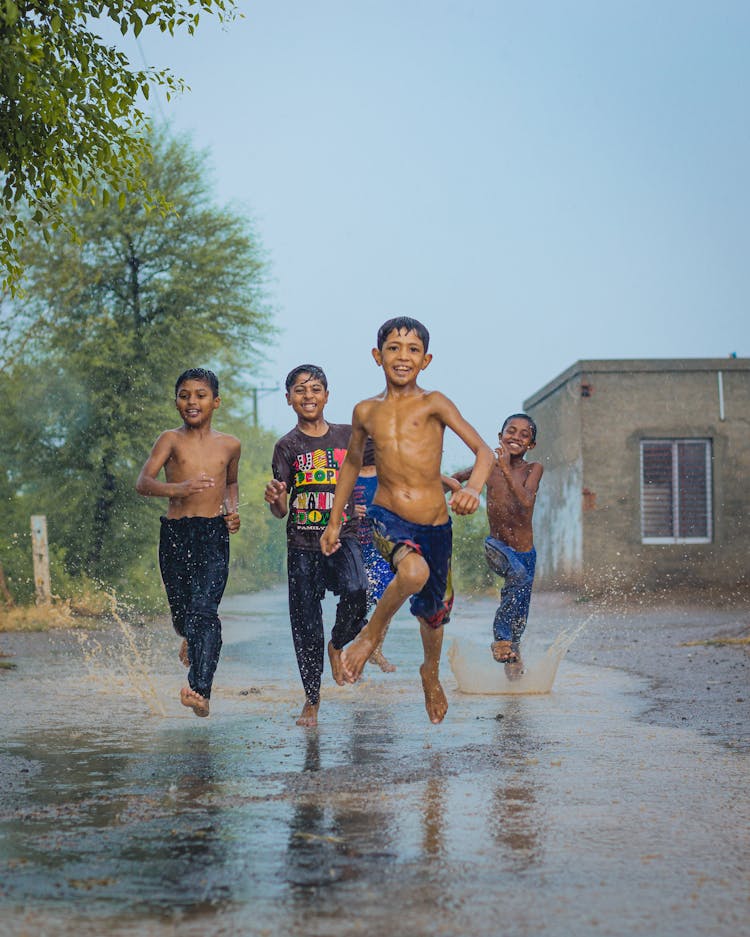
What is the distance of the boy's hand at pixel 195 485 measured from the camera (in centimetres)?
787

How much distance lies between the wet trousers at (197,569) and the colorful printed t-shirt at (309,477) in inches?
17.8

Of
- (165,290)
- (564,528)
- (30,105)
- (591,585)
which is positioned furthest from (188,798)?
(564,528)

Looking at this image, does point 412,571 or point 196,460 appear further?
point 196,460

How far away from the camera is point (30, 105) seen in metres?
9.86

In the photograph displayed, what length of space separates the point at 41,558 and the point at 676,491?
1288cm

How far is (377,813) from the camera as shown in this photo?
5.48 metres

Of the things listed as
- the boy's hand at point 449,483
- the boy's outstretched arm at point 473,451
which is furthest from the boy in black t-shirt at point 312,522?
the boy's outstretched arm at point 473,451

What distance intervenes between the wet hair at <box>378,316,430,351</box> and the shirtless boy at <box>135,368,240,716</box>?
5.17ft

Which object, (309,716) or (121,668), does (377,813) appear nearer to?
(309,716)

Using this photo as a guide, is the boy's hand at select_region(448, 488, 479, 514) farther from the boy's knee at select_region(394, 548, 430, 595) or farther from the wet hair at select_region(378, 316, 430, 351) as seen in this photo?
the wet hair at select_region(378, 316, 430, 351)

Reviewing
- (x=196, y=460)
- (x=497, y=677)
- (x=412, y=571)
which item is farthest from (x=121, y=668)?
(x=412, y=571)

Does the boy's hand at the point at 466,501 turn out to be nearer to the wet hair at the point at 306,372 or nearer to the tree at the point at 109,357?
the wet hair at the point at 306,372

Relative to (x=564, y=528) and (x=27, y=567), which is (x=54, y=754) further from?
(x=564, y=528)

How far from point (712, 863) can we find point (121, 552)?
73.1 ft
